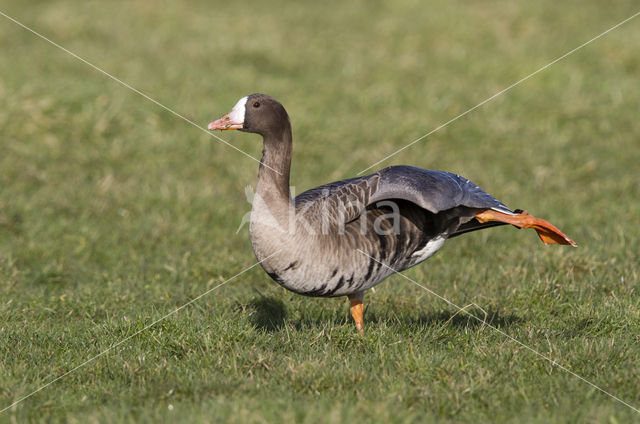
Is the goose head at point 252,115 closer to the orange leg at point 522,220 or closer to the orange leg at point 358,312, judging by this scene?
the orange leg at point 358,312

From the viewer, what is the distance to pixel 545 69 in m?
11.5

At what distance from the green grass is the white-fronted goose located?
18.6 inches

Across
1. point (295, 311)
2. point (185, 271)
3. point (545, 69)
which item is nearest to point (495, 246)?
point (295, 311)

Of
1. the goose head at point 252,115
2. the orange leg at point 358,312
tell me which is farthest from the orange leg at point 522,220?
the goose head at point 252,115

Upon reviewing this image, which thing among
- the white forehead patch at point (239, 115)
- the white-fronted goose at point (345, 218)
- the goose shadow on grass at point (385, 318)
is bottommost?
the goose shadow on grass at point (385, 318)

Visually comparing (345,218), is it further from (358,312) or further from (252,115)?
(252,115)

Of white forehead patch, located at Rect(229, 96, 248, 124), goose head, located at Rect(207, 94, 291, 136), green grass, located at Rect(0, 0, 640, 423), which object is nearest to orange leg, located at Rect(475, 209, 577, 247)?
green grass, located at Rect(0, 0, 640, 423)

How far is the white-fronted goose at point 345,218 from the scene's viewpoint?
464 centimetres

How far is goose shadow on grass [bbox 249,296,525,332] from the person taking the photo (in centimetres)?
525

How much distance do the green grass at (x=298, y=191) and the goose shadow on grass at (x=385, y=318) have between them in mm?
31

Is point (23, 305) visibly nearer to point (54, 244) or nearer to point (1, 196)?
point (54, 244)

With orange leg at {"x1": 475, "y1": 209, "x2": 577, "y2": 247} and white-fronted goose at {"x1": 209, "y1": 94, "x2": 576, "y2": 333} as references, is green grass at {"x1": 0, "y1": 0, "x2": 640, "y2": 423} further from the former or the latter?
orange leg at {"x1": 475, "y1": 209, "x2": 577, "y2": 247}

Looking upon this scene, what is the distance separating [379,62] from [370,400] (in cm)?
894

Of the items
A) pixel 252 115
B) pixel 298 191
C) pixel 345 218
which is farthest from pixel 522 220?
pixel 298 191
